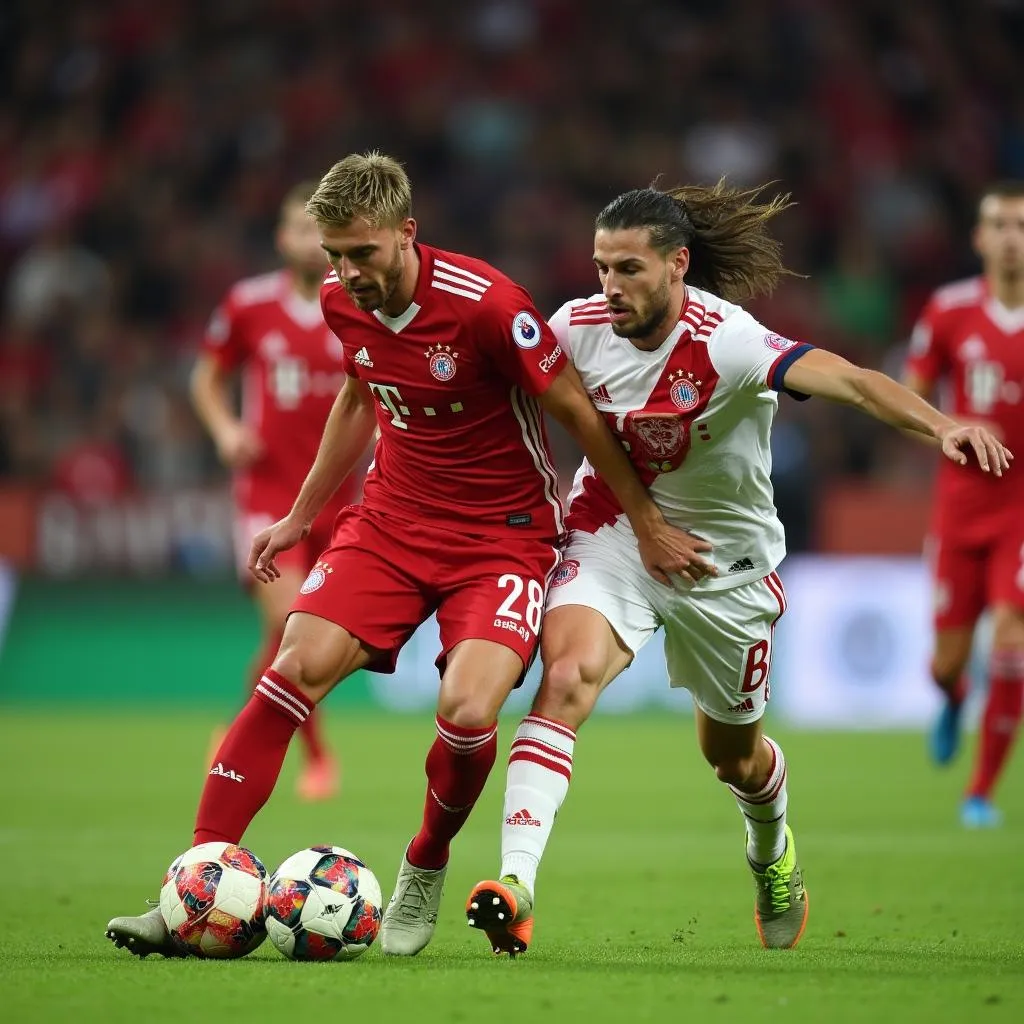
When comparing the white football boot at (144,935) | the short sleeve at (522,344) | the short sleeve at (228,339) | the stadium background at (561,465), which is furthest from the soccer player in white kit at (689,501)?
the short sleeve at (228,339)

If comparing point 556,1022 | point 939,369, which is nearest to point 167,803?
point 939,369

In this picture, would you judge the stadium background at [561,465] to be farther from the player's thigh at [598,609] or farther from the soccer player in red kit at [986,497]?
the player's thigh at [598,609]

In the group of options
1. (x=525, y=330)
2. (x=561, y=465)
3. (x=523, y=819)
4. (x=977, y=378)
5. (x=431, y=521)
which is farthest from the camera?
(x=561, y=465)

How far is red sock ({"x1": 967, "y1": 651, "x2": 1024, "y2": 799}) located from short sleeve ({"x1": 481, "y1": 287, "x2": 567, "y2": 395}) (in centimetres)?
439

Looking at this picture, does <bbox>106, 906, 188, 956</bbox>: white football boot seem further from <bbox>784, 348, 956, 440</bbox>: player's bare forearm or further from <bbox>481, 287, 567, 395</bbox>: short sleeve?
<bbox>784, 348, 956, 440</bbox>: player's bare forearm

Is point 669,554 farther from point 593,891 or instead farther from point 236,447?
point 236,447

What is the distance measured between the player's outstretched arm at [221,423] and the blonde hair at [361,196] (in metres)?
4.37

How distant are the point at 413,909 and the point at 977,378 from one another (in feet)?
16.1

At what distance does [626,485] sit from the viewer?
5.58 metres

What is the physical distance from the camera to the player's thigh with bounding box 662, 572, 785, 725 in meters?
5.73

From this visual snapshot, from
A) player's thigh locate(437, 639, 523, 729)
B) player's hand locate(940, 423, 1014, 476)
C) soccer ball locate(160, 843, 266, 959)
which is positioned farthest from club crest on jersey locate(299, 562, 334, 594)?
player's hand locate(940, 423, 1014, 476)

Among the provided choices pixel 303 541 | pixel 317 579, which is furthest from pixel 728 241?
pixel 303 541

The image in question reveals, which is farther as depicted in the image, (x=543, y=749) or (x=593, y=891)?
(x=593, y=891)

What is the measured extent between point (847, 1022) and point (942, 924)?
203cm
